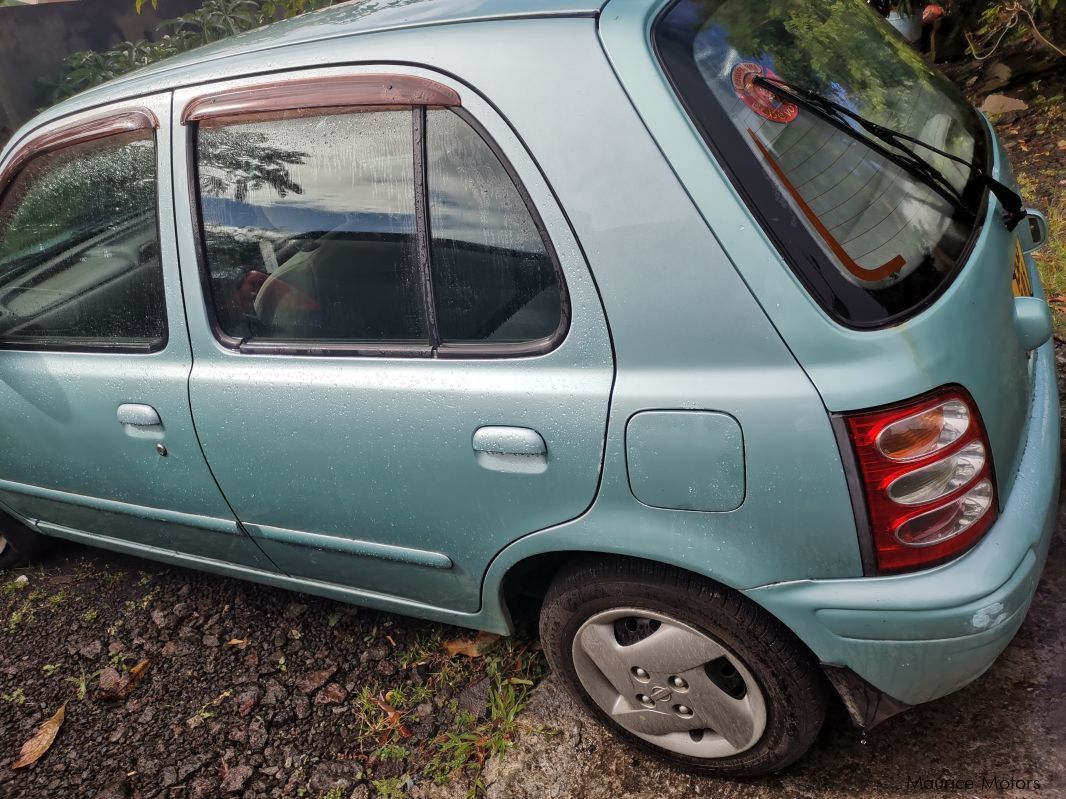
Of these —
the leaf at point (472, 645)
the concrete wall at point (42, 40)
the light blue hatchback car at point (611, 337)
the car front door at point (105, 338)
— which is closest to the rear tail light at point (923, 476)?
the light blue hatchback car at point (611, 337)

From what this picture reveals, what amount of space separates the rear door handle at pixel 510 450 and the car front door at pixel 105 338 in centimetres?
88

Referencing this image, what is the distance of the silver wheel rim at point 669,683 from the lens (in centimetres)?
175

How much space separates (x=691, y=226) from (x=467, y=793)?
4.95 feet

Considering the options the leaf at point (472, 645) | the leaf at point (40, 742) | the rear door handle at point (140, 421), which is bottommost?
the leaf at point (472, 645)

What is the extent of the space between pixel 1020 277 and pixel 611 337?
3.51 ft

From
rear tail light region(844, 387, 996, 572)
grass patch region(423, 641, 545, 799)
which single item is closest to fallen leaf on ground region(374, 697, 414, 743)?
grass patch region(423, 641, 545, 799)

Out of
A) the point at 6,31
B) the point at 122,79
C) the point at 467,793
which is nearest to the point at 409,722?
the point at 467,793

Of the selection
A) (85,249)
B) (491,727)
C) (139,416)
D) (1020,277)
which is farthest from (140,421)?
(1020,277)

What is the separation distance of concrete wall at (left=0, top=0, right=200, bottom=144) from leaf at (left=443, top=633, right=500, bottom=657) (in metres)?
7.74

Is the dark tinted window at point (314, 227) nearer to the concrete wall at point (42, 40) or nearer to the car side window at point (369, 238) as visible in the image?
the car side window at point (369, 238)

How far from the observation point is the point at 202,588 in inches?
117

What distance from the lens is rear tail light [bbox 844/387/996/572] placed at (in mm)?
1408

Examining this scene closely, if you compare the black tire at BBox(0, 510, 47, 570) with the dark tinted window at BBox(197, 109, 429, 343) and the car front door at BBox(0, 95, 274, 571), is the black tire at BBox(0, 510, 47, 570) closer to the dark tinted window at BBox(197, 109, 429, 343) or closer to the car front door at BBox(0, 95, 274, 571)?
the car front door at BBox(0, 95, 274, 571)

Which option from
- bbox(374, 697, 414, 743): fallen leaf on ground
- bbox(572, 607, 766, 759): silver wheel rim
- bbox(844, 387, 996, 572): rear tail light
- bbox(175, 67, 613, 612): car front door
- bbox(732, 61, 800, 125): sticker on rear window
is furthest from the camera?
bbox(374, 697, 414, 743): fallen leaf on ground
